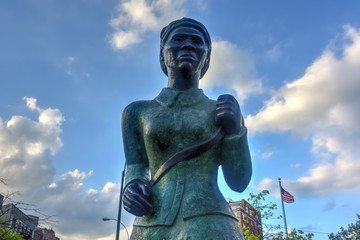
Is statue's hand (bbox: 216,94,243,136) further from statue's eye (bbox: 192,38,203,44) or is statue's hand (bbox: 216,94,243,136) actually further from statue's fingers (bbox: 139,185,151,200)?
statue's fingers (bbox: 139,185,151,200)

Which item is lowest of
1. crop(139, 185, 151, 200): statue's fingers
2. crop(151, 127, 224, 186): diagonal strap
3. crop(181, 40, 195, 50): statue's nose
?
crop(139, 185, 151, 200): statue's fingers

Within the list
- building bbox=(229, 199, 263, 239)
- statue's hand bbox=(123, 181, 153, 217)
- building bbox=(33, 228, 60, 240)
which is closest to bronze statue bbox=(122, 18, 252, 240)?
statue's hand bbox=(123, 181, 153, 217)

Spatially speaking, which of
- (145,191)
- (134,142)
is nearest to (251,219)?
(134,142)

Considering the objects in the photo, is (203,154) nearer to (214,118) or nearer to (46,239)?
(214,118)

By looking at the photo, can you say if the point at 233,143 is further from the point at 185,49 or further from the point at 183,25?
the point at 183,25

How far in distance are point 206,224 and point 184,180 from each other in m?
0.44

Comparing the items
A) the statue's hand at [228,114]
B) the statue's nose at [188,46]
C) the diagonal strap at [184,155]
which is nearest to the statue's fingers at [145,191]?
the diagonal strap at [184,155]

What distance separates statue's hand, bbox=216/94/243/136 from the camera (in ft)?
10.5

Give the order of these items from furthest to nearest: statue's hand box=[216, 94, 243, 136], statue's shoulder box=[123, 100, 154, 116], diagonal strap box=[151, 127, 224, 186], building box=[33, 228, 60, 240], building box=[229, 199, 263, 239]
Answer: building box=[33, 228, 60, 240] < building box=[229, 199, 263, 239] < statue's shoulder box=[123, 100, 154, 116] < statue's hand box=[216, 94, 243, 136] < diagonal strap box=[151, 127, 224, 186]

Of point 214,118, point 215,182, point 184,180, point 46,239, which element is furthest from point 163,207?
point 46,239

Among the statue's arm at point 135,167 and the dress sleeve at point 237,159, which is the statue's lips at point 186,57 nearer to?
the statue's arm at point 135,167

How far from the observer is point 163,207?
288cm

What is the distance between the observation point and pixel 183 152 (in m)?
3.08

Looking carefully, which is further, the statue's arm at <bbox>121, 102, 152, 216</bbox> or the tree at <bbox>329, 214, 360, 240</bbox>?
the tree at <bbox>329, 214, 360, 240</bbox>
